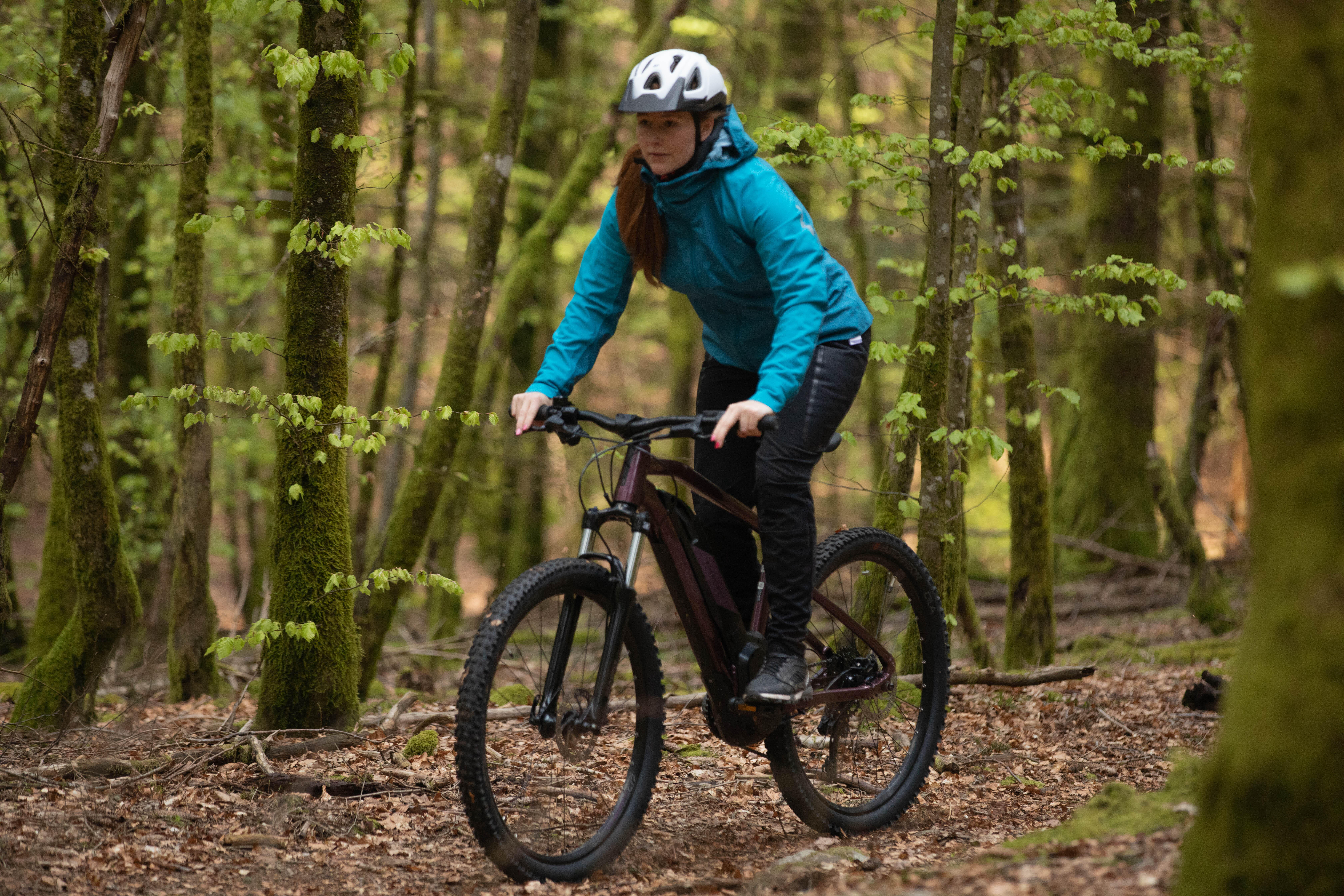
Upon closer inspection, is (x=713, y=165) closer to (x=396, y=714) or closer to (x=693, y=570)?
(x=693, y=570)

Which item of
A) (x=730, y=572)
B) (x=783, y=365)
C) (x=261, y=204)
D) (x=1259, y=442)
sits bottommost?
(x=730, y=572)

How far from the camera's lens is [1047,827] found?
13.2 ft

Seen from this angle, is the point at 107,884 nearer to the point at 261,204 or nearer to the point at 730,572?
the point at 730,572

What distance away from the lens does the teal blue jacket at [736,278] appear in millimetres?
3354

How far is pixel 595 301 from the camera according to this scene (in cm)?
368

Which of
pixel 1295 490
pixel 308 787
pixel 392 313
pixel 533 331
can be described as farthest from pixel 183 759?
pixel 533 331

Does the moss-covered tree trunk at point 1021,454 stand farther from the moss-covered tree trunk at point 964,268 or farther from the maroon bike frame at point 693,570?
the maroon bike frame at point 693,570

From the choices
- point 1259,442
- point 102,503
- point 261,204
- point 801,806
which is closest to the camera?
point 1259,442

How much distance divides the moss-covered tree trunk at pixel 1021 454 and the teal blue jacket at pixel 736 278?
2.77 m

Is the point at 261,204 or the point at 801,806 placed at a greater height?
the point at 261,204

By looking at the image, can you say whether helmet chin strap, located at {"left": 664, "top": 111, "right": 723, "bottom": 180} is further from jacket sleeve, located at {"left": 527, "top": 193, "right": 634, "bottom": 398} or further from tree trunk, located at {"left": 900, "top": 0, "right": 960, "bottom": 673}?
tree trunk, located at {"left": 900, "top": 0, "right": 960, "bottom": 673}

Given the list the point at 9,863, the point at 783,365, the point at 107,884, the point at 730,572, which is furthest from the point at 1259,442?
the point at 9,863

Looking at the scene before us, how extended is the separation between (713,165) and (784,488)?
3.42ft

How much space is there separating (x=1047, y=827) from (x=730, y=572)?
58.7 inches
